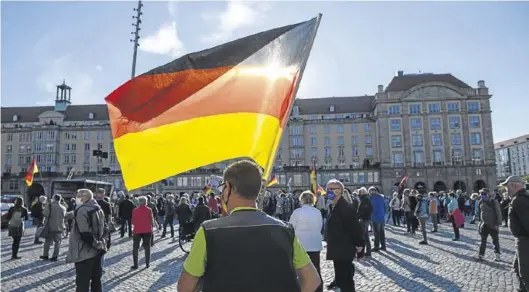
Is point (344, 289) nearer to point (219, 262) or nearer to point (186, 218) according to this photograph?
point (219, 262)

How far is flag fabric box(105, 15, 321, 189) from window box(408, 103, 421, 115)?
70.2 metres

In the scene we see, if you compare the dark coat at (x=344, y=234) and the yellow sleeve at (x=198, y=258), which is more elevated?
the yellow sleeve at (x=198, y=258)

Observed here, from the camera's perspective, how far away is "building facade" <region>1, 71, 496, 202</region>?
69.8 metres

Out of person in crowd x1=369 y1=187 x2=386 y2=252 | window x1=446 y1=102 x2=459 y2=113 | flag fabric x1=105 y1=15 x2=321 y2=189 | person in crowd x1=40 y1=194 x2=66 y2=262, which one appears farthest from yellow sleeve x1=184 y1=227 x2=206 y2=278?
window x1=446 y1=102 x2=459 y2=113

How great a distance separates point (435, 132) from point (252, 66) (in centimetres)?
7205

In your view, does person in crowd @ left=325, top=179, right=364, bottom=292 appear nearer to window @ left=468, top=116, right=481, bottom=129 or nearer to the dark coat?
the dark coat

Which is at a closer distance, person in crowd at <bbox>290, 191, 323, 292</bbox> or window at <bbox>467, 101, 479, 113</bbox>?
person in crowd at <bbox>290, 191, 323, 292</bbox>

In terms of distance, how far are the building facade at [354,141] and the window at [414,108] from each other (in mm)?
170

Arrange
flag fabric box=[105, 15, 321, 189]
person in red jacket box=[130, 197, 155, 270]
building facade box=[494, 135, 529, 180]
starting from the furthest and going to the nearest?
building facade box=[494, 135, 529, 180] < person in red jacket box=[130, 197, 155, 270] < flag fabric box=[105, 15, 321, 189]

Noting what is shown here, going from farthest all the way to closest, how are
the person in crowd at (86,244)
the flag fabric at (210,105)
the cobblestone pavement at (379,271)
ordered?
the cobblestone pavement at (379,271), the person in crowd at (86,244), the flag fabric at (210,105)

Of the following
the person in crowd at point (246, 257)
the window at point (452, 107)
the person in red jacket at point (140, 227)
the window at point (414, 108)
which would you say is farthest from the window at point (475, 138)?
the person in crowd at point (246, 257)

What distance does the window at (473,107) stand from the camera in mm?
70331

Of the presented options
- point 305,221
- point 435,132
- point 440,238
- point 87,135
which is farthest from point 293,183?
point 305,221

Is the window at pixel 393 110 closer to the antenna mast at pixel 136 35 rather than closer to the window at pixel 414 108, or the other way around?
the window at pixel 414 108
